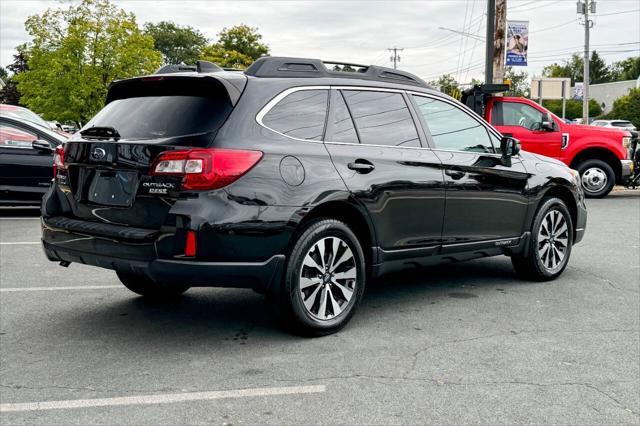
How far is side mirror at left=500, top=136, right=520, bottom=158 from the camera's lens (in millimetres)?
6625

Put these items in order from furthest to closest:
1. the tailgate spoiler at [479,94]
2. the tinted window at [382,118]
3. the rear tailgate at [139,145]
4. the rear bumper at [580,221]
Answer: the tailgate spoiler at [479,94]
the rear bumper at [580,221]
the tinted window at [382,118]
the rear tailgate at [139,145]

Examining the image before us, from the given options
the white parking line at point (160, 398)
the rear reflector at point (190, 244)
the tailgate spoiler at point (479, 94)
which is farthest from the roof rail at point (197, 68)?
the tailgate spoiler at point (479, 94)

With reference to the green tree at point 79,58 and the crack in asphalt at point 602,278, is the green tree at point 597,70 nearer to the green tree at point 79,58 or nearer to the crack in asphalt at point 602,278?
the green tree at point 79,58

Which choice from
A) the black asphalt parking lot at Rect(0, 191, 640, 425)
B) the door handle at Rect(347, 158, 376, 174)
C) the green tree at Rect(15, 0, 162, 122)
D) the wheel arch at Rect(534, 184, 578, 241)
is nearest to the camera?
the black asphalt parking lot at Rect(0, 191, 640, 425)

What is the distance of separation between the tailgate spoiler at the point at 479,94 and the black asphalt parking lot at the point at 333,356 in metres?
7.60

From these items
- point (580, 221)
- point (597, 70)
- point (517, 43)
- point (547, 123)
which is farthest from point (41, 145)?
point (597, 70)

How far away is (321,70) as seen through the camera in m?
5.50

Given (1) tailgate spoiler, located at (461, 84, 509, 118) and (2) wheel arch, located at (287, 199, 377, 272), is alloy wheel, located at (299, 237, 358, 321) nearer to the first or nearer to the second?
(2) wheel arch, located at (287, 199, 377, 272)

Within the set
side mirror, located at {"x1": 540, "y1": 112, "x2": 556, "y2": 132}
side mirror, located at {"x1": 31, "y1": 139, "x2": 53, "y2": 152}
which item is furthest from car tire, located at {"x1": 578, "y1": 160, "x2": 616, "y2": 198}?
side mirror, located at {"x1": 31, "y1": 139, "x2": 53, "y2": 152}

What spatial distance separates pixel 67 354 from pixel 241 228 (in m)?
1.34

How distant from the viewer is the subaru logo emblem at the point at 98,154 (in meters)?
4.89

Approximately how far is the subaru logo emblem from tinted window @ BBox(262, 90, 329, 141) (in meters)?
1.03

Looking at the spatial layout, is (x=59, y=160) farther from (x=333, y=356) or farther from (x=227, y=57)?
(x=227, y=57)

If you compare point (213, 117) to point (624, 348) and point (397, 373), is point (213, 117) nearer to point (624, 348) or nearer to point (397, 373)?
point (397, 373)
